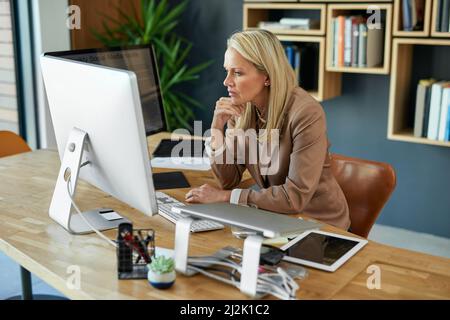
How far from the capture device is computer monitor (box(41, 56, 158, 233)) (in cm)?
157

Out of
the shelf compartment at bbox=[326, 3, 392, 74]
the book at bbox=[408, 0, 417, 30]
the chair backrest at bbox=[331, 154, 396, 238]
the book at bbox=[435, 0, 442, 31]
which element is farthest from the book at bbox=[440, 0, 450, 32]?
the chair backrest at bbox=[331, 154, 396, 238]

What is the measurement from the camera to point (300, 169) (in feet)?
6.69

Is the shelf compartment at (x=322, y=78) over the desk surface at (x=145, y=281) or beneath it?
over

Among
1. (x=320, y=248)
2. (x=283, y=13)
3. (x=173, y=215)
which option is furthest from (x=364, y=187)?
(x=283, y=13)

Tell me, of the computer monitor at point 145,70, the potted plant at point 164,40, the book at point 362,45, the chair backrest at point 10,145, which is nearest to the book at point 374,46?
the book at point 362,45

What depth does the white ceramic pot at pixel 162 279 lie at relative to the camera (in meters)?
1.46

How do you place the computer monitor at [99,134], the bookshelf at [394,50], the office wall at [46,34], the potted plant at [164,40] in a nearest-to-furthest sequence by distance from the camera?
the computer monitor at [99,134], the bookshelf at [394,50], the office wall at [46,34], the potted plant at [164,40]

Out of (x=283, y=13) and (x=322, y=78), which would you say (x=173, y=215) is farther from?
(x=283, y=13)

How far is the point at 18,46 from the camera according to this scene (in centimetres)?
406

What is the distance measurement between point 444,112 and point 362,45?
23.2 inches

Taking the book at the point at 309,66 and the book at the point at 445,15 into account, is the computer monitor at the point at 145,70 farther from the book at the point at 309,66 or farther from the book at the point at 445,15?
the book at the point at 445,15

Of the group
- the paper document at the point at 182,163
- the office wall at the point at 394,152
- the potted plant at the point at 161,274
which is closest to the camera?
the potted plant at the point at 161,274

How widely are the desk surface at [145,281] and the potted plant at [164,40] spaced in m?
2.18

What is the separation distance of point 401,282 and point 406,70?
235cm
